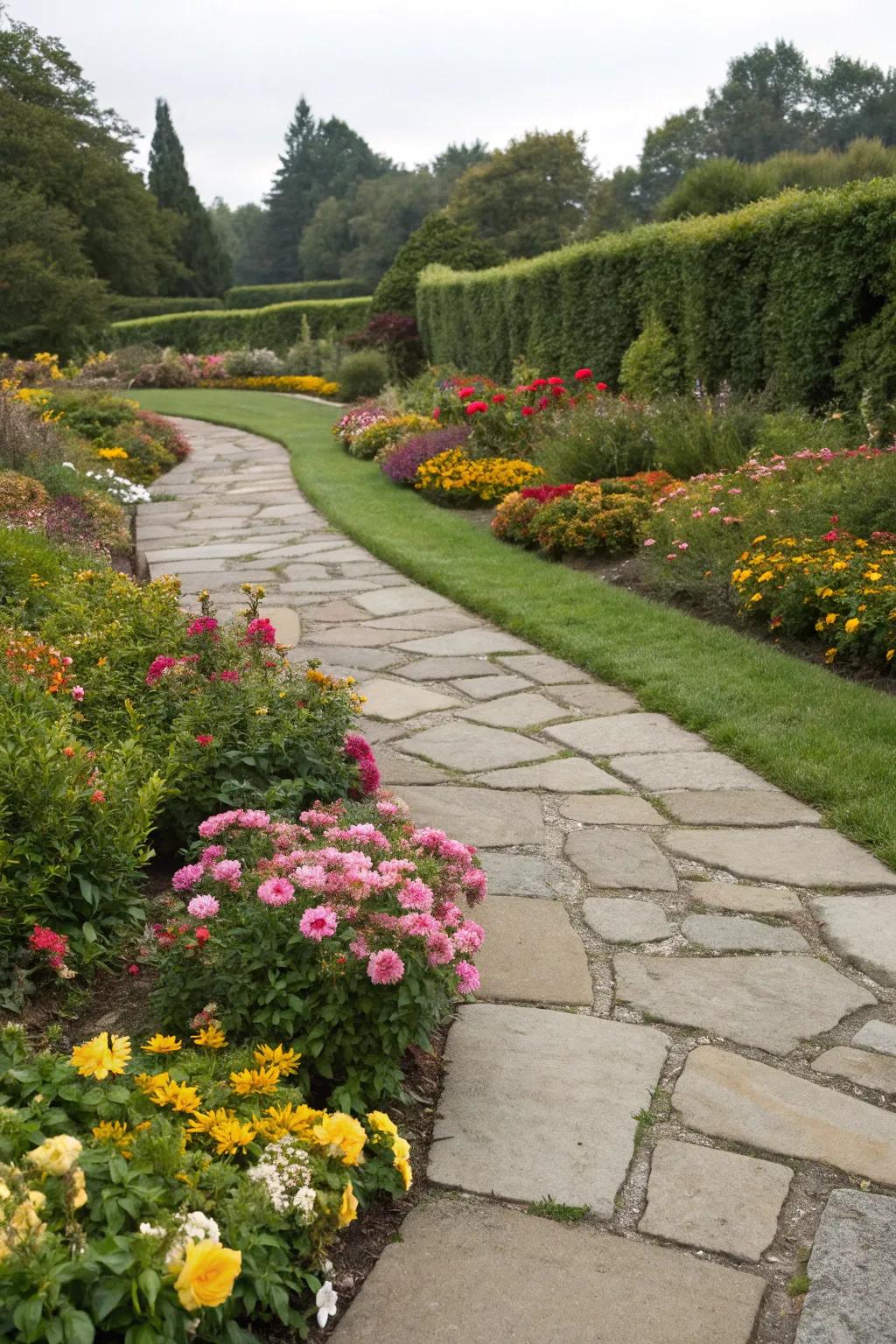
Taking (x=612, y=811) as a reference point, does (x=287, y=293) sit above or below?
above

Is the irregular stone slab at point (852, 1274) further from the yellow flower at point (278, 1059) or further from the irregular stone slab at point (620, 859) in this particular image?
the irregular stone slab at point (620, 859)

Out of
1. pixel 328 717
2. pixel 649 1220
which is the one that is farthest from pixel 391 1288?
pixel 328 717

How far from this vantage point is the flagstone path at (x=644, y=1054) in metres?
1.69

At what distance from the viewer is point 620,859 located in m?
3.22

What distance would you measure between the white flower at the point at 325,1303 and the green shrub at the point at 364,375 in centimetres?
1829

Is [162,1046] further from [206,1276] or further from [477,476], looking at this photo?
[477,476]

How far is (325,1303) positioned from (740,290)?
887cm

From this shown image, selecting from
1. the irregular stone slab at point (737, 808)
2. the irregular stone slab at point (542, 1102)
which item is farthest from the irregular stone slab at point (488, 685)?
the irregular stone slab at point (542, 1102)

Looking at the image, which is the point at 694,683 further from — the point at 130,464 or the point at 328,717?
the point at 130,464

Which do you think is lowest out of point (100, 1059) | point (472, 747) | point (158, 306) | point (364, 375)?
point (472, 747)

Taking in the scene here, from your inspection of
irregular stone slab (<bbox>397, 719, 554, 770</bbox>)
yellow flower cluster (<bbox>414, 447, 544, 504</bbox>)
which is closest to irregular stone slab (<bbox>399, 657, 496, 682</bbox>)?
irregular stone slab (<bbox>397, 719, 554, 770</bbox>)

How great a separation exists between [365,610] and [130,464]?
601cm

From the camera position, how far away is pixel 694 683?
457 cm

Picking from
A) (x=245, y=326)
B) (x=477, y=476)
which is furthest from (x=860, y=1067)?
(x=245, y=326)
